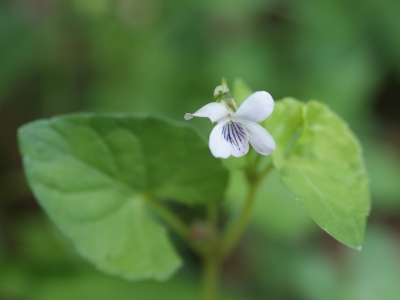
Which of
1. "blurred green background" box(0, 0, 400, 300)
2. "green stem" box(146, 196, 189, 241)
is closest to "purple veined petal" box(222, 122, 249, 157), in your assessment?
"green stem" box(146, 196, 189, 241)

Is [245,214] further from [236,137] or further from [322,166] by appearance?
[236,137]

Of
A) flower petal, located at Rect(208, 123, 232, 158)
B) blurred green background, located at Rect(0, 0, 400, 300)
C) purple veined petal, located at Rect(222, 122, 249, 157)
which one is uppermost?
blurred green background, located at Rect(0, 0, 400, 300)

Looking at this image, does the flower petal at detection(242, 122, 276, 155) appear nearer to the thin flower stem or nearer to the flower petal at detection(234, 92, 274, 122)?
the flower petal at detection(234, 92, 274, 122)

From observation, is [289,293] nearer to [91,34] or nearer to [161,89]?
[161,89]

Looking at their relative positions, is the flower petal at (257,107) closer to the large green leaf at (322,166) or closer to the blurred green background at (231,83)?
the large green leaf at (322,166)

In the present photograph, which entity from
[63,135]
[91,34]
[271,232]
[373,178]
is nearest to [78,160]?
[63,135]
